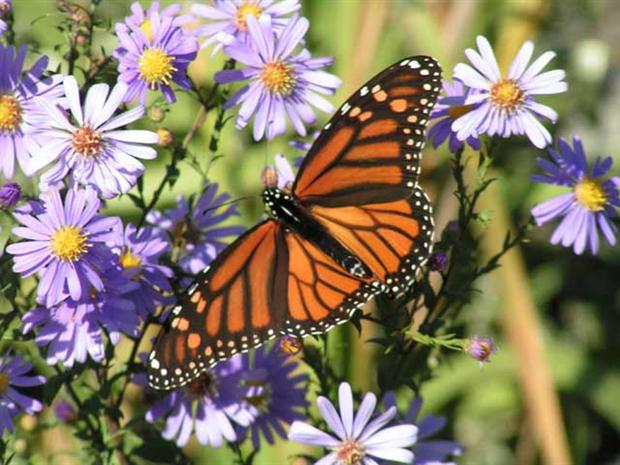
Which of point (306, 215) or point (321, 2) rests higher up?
point (321, 2)

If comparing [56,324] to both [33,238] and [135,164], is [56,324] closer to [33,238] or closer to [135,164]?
[33,238]

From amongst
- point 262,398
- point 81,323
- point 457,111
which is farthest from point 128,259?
point 457,111

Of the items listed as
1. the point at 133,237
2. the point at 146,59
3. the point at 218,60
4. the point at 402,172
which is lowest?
the point at 133,237

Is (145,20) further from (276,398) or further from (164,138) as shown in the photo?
(276,398)

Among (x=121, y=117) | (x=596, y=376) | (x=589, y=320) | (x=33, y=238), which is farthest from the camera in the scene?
(x=589, y=320)

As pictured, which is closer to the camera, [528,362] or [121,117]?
[121,117]

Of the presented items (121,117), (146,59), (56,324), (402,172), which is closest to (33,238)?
(56,324)

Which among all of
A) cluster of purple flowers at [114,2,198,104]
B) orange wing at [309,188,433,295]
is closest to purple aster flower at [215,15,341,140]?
cluster of purple flowers at [114,2,198,104]
